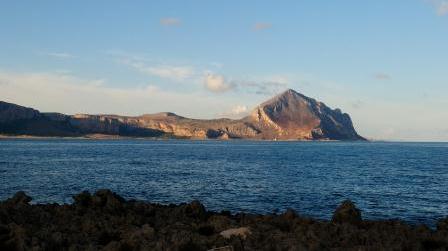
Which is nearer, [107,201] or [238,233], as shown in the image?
[238,233]

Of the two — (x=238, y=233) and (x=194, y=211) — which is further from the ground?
(x=238, y=233)

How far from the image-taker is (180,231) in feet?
86.1

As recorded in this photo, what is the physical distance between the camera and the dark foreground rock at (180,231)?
75.4 feet

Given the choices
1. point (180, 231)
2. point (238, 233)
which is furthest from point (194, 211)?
point (238, 233)

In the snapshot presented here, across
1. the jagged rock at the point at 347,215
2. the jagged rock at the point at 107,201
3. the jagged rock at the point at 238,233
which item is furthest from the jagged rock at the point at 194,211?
the jagged rock at the point at 238,233

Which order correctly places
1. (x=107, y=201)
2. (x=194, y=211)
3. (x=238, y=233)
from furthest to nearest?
(x=107, y=201) < (x=194, y=211) < (x=238, y=233)

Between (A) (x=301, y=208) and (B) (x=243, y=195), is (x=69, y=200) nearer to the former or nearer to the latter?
(B) (x=243, y=195)

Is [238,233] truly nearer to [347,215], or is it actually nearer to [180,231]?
[180,231]

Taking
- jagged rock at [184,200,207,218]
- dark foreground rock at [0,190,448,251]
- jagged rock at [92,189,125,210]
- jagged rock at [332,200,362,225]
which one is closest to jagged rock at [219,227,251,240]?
dark foreground rock at [0,190,448,251]

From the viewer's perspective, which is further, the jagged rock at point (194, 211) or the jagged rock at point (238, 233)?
the jagged rock at point (194, 211)

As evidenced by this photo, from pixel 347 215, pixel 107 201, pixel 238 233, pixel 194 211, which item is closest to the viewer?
pixel 238 233

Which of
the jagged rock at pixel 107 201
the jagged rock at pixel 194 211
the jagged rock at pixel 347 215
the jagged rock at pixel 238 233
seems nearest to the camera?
the jagged rock at pixel 238 233

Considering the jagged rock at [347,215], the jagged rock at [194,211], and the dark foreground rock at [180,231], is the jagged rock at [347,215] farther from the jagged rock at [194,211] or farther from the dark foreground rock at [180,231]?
the jagged rock at [194,211]

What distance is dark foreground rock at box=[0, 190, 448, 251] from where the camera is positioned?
75.4ft
